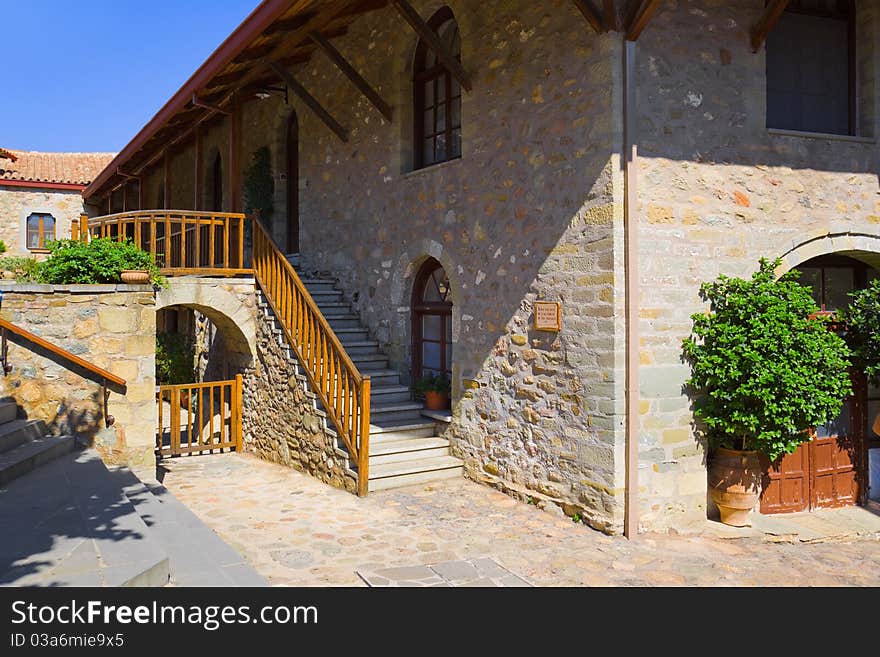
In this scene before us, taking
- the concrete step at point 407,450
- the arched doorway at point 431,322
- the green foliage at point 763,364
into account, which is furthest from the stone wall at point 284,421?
the green foliage at point 763,364

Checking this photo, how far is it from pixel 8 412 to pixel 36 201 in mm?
17707

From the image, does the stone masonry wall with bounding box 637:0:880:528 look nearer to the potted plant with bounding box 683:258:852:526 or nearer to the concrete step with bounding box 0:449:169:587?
the potted plant with bounding box 683:258:852:526

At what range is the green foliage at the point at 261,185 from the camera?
37.9 feet

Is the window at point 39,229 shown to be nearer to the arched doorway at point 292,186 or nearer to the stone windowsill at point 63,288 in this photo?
the arched doorway at point 292,186

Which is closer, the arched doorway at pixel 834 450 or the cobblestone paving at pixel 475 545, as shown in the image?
the cobblestone paving at pixel 475 545

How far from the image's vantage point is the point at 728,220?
5711 mm

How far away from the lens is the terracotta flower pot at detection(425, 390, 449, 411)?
7.52 m

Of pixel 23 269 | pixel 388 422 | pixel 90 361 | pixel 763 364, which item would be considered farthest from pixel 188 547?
pixel 23 269

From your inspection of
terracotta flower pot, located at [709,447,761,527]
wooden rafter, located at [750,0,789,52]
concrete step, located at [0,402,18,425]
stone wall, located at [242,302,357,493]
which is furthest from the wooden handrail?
wooden rafter, located at [750,0,789,52]

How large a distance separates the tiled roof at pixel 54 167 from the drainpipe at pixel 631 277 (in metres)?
19.7

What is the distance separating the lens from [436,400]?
752cm

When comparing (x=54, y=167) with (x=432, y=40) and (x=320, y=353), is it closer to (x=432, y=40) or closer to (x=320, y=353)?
(x=320, y=353)

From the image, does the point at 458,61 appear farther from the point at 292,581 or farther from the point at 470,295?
the point at 292,581

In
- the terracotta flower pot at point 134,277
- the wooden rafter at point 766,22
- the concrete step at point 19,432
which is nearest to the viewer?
the concrete step at point 19,432
